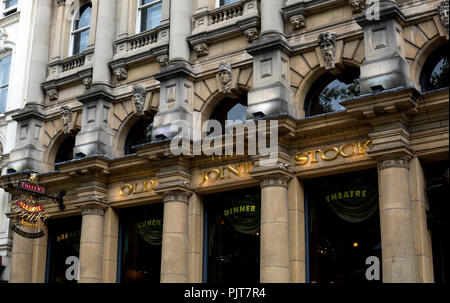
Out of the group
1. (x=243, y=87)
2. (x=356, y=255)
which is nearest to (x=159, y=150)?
(x=243, y=87)

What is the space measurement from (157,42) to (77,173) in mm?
5643

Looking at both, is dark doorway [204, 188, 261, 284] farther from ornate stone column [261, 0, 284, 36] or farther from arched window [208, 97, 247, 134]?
ornate stone column [261, 0, 284, 36]

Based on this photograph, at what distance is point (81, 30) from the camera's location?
28.6 m

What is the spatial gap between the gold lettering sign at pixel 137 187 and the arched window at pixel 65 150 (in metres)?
4.25

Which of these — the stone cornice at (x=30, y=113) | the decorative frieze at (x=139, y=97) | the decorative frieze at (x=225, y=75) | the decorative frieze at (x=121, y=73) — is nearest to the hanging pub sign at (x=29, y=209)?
the stone cornice at (x=30, y=113)

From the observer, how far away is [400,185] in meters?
17.9

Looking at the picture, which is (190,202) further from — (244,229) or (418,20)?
(418,20)

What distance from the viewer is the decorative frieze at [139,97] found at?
24453 mm

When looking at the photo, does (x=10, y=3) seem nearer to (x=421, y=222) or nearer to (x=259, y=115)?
(x=259, y=115)

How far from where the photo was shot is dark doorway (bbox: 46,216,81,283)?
25766mm

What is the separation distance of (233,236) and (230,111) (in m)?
4.33

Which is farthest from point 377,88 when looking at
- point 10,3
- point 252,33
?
point 10,3

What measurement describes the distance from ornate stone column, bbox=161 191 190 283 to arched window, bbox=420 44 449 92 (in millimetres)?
8268

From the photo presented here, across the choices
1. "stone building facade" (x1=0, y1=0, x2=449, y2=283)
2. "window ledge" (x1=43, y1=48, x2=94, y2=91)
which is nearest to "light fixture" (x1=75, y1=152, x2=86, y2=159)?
"stone building facade" (x1=0, y1=0, x2=449, y2=283)
